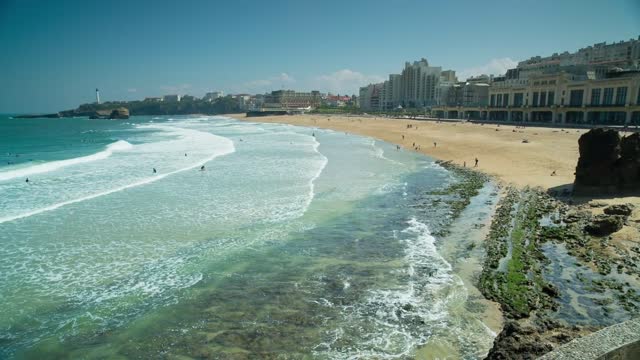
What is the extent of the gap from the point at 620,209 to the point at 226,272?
50.1ft

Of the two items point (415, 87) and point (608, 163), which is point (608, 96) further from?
point (415, 87)

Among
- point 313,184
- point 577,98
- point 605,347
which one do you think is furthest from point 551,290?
point 577,98

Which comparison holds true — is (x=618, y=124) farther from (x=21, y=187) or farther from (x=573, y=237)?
(x=21, y=187)

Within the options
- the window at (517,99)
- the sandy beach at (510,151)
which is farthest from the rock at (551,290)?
the window at (517,99)

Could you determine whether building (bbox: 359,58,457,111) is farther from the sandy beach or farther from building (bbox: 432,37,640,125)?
the sandy beach

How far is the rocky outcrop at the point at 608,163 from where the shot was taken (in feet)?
62.4

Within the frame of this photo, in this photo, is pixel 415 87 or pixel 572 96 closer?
pixel 572 96

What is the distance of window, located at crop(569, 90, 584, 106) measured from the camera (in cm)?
5884

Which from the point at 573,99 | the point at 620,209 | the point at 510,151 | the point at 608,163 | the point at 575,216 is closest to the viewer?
the point at 620,209

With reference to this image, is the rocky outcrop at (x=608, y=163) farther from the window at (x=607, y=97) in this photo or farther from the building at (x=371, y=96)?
the building at (x=371, y=96)

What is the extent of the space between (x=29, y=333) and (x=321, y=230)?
32.6 ft

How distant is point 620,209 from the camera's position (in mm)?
16266

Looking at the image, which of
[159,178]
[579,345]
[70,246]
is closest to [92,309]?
[70,246]

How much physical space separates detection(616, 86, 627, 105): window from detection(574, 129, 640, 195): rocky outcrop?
42.1m
